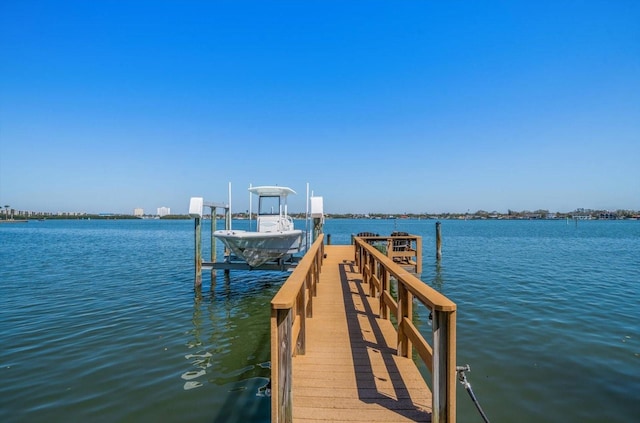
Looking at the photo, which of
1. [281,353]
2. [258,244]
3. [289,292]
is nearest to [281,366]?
[281,353]

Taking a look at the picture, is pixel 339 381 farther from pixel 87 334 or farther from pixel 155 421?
pixel 87 334

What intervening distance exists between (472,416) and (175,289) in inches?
425

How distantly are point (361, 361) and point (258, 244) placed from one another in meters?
7.31

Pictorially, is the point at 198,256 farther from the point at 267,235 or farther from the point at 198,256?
the point at 267,235

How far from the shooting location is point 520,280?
44.7 feet

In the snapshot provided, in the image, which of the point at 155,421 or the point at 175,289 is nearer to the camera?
the point at 155,421

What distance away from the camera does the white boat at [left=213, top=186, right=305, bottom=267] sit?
35.3 ft

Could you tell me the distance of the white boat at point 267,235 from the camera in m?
10.8

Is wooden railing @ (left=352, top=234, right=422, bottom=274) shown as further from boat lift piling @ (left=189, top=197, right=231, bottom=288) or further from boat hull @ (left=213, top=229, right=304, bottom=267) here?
boat lift piling @ (left=189, top=197, right=231, bottom=288)

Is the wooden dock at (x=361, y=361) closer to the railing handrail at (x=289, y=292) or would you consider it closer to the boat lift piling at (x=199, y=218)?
the railing handrail at (x=289, y=292)

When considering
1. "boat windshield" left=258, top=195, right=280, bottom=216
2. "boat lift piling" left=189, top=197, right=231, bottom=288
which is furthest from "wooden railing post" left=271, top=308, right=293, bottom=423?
"boat windshield" left=258, top=195, right=280, bottom=216

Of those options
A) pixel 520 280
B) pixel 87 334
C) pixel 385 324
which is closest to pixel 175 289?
pixel 87 334

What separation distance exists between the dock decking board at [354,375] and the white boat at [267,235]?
5.06 m

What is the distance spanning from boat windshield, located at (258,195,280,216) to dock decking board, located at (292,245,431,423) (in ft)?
22.1
